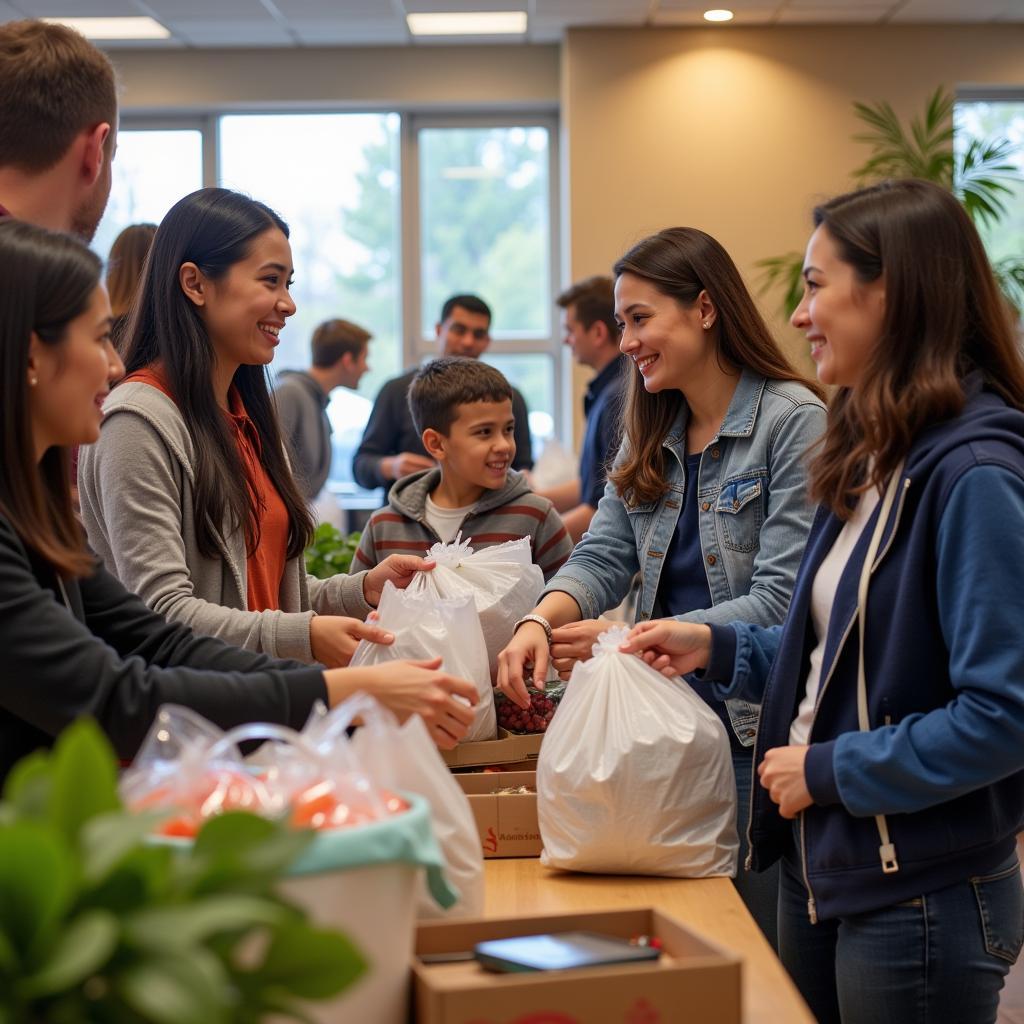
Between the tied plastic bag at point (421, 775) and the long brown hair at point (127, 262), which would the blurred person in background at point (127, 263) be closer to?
the long brown hair at point (127, 262)

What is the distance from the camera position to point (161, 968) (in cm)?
64

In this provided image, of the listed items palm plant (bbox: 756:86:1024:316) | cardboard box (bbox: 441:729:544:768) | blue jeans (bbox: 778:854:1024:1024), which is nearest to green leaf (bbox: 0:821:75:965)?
blue jeans (bbox: 778:854:1024:1024)

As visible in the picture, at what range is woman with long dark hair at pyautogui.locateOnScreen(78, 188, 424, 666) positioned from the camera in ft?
5.72

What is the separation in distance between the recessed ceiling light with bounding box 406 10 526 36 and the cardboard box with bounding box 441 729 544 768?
5.02m

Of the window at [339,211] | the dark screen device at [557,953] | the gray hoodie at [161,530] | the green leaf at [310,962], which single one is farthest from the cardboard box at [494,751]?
the window at [339,211]

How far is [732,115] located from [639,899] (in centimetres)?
557

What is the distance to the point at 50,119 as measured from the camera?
175 cm

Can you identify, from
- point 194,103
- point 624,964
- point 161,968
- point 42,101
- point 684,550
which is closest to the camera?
point 161,968

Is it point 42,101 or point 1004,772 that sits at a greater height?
point 42,101

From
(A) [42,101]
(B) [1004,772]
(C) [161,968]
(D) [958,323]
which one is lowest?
(B) [1004,772]

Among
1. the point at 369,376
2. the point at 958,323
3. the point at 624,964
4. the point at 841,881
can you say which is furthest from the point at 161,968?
the point at 369,376

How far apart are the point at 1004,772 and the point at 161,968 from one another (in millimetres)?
961

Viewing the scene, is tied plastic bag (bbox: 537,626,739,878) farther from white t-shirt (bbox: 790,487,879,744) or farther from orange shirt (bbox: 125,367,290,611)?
orange shirt (bbox: 125,367,290,611)

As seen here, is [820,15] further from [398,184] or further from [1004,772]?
[1004,772]
